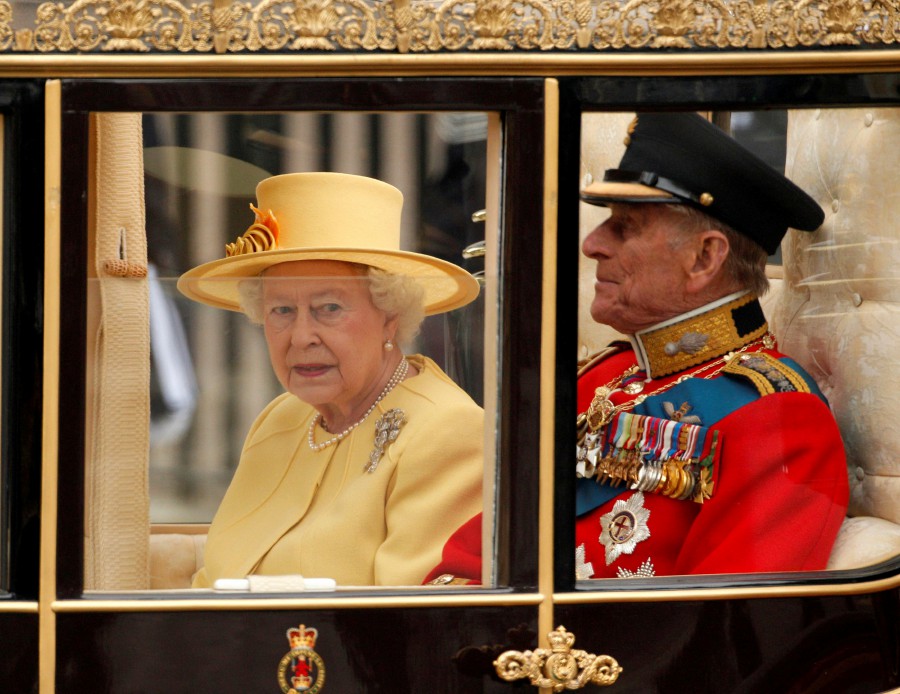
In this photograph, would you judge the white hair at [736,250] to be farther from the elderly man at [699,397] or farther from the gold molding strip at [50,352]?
the gold molding strip at [50,352]

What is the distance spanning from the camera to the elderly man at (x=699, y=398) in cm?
243

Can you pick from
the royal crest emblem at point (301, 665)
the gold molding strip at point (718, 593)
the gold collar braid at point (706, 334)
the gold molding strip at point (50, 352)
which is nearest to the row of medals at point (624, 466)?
the gold collar braid at point (706, 334)

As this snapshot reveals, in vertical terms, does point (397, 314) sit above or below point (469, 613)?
above

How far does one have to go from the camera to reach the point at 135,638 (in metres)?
2.19

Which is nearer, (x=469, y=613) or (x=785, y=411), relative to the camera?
(x=469, y=613)

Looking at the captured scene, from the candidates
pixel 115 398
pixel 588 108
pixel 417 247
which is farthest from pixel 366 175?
pixel 115 398

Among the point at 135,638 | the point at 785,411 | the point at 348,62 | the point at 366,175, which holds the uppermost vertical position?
the point at 348,62

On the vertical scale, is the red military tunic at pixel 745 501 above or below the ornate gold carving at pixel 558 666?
above

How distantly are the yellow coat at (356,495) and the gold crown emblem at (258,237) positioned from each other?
10.6 inches

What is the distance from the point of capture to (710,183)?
2514 millimetres

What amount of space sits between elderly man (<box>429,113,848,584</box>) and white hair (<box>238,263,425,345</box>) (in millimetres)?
386

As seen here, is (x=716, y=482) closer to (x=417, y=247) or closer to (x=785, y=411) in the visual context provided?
(x=785, y=411)

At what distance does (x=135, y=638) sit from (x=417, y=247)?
835mm

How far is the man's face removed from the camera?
8.33ft
